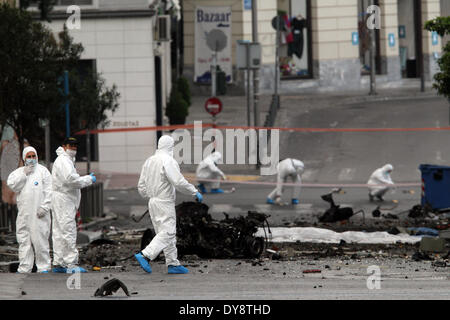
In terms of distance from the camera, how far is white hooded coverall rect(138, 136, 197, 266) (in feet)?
38.3

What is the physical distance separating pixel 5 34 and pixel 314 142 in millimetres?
15999

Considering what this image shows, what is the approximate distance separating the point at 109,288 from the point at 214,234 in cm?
436

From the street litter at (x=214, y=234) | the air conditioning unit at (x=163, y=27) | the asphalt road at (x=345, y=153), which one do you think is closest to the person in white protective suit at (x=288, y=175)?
the asphalt road at (x=345, y=153)

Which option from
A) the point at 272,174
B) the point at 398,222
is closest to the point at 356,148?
the point at 272,174

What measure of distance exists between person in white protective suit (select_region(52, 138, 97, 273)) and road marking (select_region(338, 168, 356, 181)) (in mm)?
14188

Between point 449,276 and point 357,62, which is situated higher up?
point 357,62

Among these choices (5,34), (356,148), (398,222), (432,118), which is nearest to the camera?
(5,34)

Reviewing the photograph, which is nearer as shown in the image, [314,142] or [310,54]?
[314,142]

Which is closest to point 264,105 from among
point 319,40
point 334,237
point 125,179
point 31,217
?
point 319,40

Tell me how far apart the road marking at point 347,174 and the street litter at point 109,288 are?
55.9 ft

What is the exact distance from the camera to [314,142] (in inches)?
1242

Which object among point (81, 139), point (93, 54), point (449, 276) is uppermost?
point (93, 54)

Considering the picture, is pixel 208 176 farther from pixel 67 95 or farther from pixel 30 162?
pixel 30 162

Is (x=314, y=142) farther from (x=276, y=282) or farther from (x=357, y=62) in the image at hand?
(x=276, y=282)
